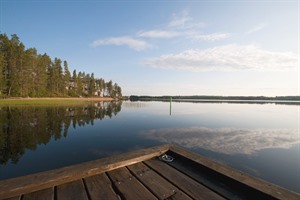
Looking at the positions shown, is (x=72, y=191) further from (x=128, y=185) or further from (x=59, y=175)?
(x=128, y=185)

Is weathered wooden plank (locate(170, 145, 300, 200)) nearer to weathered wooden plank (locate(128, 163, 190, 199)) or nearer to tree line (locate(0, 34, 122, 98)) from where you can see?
weathered wooden plank (locate(128, 163, 190, 199))

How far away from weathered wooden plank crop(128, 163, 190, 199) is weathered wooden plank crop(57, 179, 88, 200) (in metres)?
0.97

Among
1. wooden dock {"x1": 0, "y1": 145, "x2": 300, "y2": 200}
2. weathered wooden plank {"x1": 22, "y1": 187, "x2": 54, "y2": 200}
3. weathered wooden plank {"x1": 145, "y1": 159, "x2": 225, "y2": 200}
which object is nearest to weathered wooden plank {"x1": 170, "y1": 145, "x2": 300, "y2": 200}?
wooden dock {"x1": 0, "y1": 145, "x2": 300, "y2": 200}

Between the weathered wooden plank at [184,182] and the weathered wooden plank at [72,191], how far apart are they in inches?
55.4

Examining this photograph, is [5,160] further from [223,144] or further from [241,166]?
[223,144]

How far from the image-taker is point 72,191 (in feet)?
8.71

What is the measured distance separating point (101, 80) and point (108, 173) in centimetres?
12641

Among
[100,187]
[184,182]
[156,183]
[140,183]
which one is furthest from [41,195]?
[184,182]

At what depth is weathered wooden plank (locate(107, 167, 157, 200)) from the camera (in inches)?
102

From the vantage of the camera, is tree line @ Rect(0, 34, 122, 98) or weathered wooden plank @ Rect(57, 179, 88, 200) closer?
weathered wooden plank @ Rect(57, 179, 88, 200)

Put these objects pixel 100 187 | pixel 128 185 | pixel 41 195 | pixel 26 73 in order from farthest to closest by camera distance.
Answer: pixel 26 73, pixel 128 185, pixel 100 187, pixel 41 195

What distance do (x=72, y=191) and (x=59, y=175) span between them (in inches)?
15.3

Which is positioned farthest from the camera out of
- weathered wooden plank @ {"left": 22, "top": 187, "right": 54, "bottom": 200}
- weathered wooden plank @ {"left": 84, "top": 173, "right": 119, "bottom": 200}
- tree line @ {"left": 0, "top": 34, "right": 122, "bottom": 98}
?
tree line @ {"left": 0, "top": 34, "right": 122, "bottom": 98}

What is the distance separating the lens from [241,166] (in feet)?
23.0
